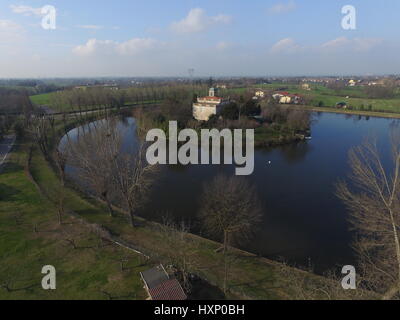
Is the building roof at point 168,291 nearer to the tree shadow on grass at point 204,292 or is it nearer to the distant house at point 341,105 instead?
the tree shadow on grass at point 204,292

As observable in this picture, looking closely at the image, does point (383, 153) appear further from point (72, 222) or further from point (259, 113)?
point (72, 222)

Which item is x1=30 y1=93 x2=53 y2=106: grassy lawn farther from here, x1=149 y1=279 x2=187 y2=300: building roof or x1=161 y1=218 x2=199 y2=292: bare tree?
x1=149 y1=279 x2=187 y2=300: building roof

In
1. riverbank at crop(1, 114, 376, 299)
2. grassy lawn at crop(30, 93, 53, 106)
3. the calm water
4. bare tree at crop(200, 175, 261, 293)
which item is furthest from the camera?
grassy lawn at crop(30, 93, 53, 106)

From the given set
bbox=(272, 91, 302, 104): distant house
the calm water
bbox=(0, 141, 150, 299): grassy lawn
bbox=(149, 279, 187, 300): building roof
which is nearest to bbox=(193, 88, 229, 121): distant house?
the calm water

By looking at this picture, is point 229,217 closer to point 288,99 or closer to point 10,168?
point 10,168

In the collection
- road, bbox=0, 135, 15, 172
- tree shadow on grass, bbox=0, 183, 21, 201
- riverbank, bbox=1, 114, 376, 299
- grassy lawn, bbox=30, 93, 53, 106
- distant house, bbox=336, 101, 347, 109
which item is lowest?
riverbank, bbox=1, 114, 376, 299

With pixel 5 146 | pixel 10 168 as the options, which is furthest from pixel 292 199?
pixel 5 146

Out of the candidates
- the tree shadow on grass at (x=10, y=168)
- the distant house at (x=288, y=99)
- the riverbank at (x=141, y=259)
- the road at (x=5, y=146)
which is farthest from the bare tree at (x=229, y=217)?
the distant house at (x=288, y=99)
